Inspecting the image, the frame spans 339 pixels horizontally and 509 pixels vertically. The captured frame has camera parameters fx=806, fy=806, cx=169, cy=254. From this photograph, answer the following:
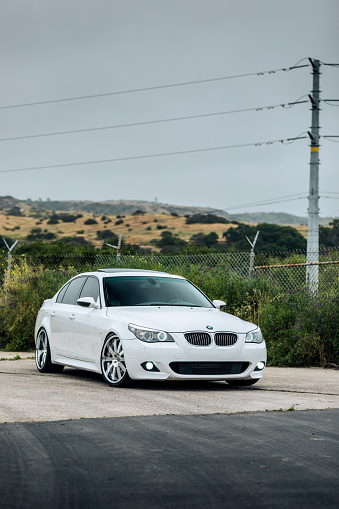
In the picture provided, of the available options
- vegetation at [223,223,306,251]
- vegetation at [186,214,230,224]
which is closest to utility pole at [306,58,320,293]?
vegetation at [223,223,306,251]

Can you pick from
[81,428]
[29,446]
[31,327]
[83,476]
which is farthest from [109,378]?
[31,327]

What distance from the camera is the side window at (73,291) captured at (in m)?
12.0

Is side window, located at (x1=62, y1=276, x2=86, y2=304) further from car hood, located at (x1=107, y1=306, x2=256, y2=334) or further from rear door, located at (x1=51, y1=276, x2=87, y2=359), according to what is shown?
car hood, located at (x1=107, y1=306, x2=256, y2=334)

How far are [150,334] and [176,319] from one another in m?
0.45

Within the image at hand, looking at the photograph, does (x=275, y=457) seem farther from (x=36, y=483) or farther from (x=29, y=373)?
(x=29, y=373)

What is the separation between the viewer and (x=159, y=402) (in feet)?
28.6

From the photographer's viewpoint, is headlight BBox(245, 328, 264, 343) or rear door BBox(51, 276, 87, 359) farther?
rear door BBox(51, 276, 87, 359)

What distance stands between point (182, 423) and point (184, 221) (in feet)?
324

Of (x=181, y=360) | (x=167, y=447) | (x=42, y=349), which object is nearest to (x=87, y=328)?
(x=181, y=360)

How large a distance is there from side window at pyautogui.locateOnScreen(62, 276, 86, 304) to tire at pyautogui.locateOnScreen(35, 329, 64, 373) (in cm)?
69

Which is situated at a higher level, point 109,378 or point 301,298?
point 301,298

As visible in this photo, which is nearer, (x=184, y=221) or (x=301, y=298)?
(x=301, y=298)

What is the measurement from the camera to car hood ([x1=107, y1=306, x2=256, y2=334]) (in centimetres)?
994

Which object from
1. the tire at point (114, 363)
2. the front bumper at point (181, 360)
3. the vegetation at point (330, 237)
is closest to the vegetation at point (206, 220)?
the vegetation at point (330, 237)
